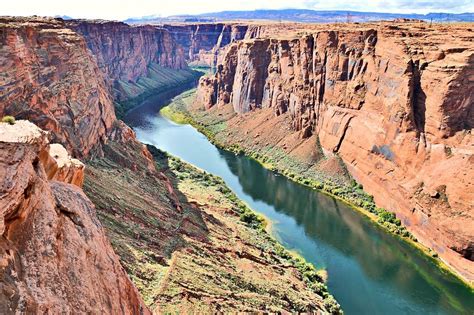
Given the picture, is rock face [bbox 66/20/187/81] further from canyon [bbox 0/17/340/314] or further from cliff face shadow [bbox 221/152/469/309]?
cliff face shadow [bbox 221/152/469/309]

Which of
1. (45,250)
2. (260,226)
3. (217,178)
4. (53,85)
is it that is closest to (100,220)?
(53,85)

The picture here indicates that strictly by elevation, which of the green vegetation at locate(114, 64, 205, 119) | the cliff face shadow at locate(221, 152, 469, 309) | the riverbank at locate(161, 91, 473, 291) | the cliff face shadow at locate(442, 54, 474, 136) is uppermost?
the cliff face shadow at locate(442, 54, 474, 136)

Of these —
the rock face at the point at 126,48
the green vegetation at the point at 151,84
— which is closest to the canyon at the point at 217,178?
the green vegetation at the point at 151,84

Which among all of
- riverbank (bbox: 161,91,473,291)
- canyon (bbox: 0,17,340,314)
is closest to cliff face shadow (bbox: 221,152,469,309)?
riverbank (bbox: 161,91,473,291)

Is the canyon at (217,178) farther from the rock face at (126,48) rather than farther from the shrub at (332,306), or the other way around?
the rock face at (126,48)

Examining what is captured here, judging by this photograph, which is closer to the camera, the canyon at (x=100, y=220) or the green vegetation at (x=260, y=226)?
the canyon at (x=100, y=220)

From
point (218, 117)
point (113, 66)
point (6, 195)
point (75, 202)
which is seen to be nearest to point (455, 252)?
point (75, 202)

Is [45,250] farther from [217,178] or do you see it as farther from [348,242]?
[217,178]
